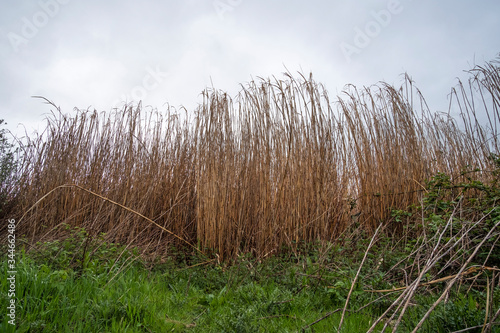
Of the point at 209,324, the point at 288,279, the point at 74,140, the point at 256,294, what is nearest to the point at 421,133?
the point at 288,279

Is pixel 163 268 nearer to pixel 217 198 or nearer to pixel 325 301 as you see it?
pixel 217 198

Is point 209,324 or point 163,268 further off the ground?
point 163,268

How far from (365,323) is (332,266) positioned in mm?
828

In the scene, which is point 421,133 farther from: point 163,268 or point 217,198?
point 163,268

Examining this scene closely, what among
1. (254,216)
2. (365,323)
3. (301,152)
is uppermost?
(301,152)

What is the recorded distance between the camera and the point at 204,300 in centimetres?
219

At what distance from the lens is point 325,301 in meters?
2.04

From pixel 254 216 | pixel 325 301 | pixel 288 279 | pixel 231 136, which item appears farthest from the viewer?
pixel 231 136

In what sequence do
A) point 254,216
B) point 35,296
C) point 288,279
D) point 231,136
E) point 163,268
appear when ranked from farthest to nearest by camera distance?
1. point 231,136
2. point 254,216
3. point 163,268
4. point 288,279
5. point 35,296

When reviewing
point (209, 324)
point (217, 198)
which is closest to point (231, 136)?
point (217, 198)

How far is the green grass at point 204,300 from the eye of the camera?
59.1 inches

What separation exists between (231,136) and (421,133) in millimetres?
2045

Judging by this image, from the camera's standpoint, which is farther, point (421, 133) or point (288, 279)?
point (421, 133)

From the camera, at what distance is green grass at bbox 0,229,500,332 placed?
59.1 inches
